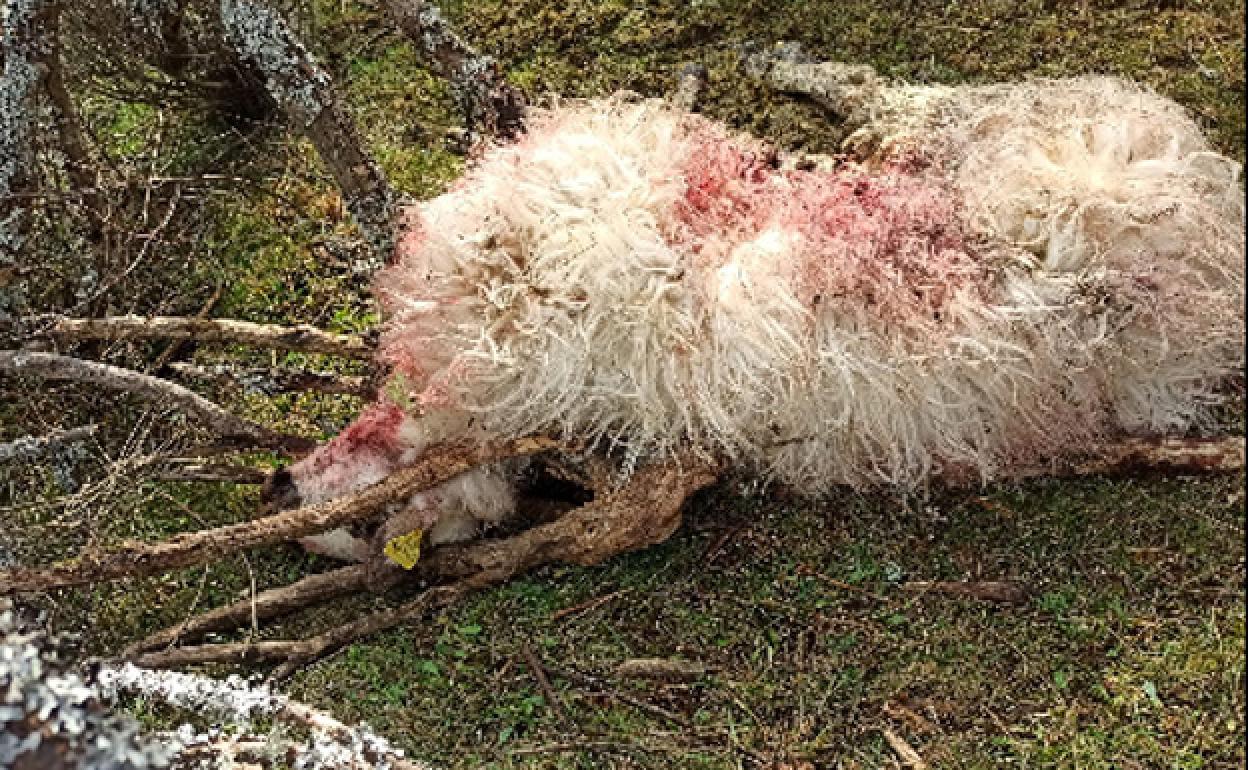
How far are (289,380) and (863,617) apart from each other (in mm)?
829

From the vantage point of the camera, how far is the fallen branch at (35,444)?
1.71m

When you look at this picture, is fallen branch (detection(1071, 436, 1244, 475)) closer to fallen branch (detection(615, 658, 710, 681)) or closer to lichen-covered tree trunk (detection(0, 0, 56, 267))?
fallen branch (detection(615, 658, 710, 681))

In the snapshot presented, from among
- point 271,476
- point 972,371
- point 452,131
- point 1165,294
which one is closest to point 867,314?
point 972,371

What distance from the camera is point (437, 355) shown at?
161 cm

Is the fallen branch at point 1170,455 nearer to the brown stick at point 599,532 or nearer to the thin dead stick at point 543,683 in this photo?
the brown stick at point 599,532

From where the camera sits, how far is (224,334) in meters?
1.84

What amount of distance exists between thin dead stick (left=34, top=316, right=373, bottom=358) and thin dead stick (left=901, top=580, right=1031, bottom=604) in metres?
0.78

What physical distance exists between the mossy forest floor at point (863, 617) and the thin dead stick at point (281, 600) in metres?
0.03

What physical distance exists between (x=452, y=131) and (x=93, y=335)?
2.32 ft

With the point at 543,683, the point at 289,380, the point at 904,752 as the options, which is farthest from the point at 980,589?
the point at 289,380

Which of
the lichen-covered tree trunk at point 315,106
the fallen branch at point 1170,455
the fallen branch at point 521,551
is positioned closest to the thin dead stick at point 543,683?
the fallen branch at point 521,551

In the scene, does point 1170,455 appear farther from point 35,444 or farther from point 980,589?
point 35,444

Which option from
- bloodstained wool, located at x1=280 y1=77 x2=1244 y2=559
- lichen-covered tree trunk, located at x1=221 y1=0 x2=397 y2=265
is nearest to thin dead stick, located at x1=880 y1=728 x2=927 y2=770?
bloodstained wool, located at x1=280 y1=77 x2=1244 y2=559

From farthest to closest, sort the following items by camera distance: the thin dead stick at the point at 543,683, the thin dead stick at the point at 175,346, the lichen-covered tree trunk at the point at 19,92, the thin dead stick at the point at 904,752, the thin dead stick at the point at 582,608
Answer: the thin dead stick at the point at 175,346
the lichen-covered tree trunk at the point at 19,92
the thin dead stick at the point at 582,608
the thin dead stick at the point at 543,683
the thin dead stick at the point at 904,752
